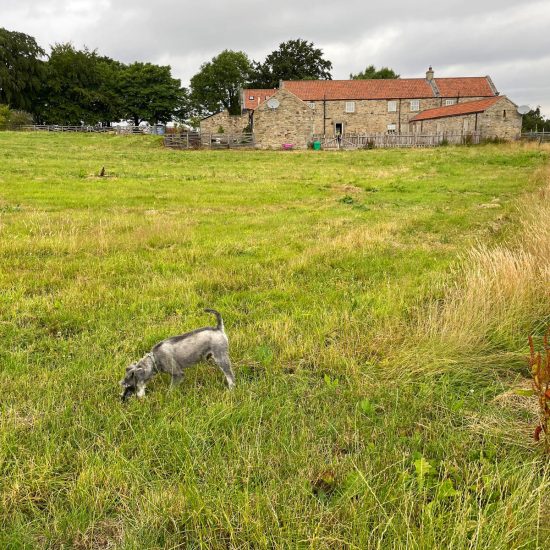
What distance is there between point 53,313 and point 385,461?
4.43m

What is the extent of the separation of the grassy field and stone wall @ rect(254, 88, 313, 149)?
40.5 metres

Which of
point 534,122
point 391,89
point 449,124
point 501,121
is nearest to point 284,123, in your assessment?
point 449,124

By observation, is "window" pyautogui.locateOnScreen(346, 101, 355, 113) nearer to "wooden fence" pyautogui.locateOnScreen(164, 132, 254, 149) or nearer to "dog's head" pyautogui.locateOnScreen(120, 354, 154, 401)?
"wooden fence" pyautogui.locateOnScreen(164, 132, 254, 149)

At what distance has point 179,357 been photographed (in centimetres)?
394

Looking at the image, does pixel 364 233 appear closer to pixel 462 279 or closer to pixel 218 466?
pixel 462 279

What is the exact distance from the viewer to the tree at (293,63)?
89312 millimetres

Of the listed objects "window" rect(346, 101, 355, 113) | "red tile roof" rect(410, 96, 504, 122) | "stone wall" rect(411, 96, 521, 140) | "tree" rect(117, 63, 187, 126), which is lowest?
"stone wall" rect(411, 96, 521, 140)

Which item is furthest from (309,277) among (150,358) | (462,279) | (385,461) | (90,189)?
(90,189)

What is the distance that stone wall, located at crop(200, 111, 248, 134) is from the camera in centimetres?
5325

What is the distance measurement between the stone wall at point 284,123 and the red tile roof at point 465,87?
22.1 m

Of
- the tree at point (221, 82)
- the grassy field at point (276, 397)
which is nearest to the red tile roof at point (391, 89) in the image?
the tree at point (221, 82)

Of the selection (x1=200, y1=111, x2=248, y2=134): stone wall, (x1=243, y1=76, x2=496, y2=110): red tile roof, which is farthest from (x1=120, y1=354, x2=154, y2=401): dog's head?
(x1=243, y1=76, x2=496, y2=110): red tile roof

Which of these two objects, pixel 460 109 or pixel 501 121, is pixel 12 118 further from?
pixel 501 121

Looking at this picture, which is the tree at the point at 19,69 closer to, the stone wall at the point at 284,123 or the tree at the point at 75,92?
the tree at the point at 75,92
